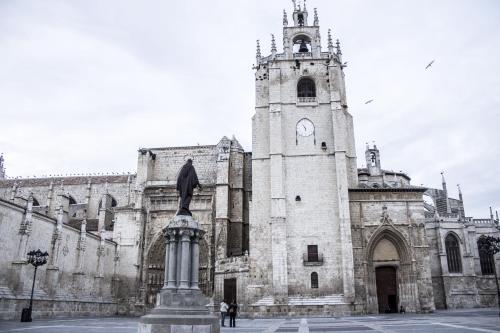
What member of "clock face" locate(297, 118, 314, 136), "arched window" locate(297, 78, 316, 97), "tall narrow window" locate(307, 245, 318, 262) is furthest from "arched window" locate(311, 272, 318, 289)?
"arched window" locate(297, 78, 316, 97)

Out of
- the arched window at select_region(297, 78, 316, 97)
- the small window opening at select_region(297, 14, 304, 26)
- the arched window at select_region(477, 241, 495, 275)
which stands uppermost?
the small window opening at select_region(297, 14, 304, 26)

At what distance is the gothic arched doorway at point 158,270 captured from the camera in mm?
30500

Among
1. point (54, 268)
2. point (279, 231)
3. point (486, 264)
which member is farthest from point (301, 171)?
point (486, 264)

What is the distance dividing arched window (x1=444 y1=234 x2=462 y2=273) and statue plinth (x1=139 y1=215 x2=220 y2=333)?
32.1 m

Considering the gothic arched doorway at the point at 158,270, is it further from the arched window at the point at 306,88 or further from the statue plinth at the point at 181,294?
the statue plinth at the point at 181,294

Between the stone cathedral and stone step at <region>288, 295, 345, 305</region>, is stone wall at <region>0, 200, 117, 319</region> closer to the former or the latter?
the stone cathedral

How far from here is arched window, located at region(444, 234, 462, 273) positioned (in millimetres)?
35969

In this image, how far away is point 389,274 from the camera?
2683 cm

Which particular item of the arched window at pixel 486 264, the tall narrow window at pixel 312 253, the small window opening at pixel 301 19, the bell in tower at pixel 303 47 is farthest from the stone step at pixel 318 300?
the small window opening at pixel 301 19

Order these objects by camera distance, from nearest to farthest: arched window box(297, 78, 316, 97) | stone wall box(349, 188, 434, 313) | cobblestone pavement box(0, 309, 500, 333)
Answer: cobblestone pavement box(0, 309, 500, 333) → stone wall box(349, 188, 434, 313) → arched window box(297, 78, 316, 97)

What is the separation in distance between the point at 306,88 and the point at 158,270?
17.9 m

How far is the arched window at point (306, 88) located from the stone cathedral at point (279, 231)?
0.26 feet

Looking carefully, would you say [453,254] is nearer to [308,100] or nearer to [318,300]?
[318,300]

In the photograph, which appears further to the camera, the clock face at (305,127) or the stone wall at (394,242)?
the clock face at (305,127)
